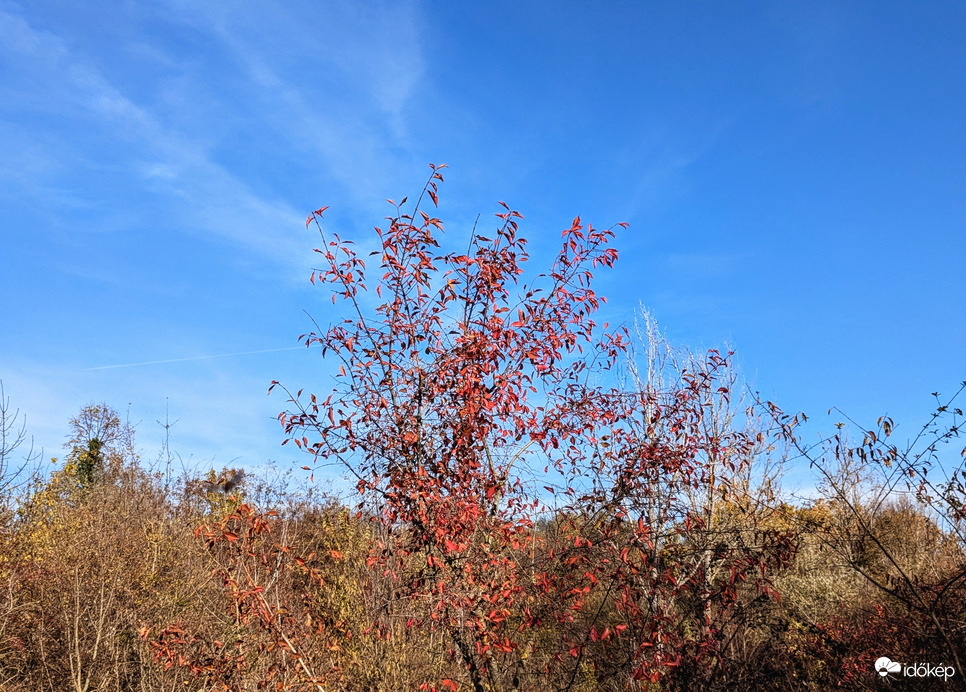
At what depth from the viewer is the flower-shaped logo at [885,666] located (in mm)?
7318

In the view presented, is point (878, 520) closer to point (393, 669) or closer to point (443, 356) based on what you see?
point (393, 669)

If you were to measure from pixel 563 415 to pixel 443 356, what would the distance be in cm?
128

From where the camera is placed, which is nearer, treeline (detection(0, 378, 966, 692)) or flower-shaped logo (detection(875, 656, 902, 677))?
treeline (detection(0, 378, 966, 692))

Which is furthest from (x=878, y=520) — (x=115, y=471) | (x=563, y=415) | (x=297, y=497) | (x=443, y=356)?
(x=115, y=471)

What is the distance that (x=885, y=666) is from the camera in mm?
7492

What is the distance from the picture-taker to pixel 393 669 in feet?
27.2

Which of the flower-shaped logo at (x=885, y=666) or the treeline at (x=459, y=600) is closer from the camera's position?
the treeline at (x=459, y=600)

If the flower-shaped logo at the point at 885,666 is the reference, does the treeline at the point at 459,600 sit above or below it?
above
